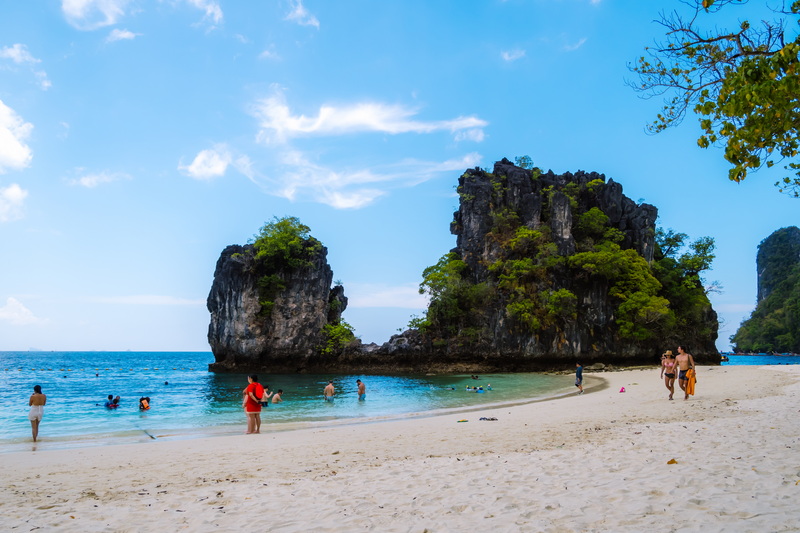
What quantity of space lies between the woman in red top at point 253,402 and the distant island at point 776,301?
10378 cm

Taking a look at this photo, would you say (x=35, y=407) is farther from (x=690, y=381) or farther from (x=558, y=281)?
(x=558, y=281)

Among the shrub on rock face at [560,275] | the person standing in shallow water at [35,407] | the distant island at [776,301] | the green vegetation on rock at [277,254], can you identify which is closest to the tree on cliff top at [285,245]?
the green vegetation on rock at [277,254]

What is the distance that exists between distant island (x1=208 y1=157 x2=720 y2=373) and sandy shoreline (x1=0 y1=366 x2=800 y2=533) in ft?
108

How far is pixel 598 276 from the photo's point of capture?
4325 centimetres

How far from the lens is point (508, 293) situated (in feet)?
143

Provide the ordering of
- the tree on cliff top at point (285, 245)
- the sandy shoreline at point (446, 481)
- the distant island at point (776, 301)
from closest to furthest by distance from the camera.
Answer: the sandy shoreline at point (446, 481)
the tree on cliff top at point (285, 245)
the distant island at point (776, 301)

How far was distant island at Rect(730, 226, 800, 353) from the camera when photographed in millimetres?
88438

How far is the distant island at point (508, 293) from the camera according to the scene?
139ft

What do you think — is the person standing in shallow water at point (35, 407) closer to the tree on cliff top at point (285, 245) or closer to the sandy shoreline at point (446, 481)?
the sandy shoreline at point (446, 481)

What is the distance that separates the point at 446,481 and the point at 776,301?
120100 mm

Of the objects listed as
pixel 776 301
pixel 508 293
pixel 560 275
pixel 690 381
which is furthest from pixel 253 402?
pixel 776 301

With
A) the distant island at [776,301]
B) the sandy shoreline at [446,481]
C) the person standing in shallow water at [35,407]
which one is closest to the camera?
the sandy shoreline at [446,481]

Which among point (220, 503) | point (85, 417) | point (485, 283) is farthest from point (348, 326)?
point (220, 503)

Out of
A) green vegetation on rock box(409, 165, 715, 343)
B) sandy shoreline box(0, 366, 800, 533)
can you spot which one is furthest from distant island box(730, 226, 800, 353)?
sandy shoreline box(0, 366, 800, 533)
